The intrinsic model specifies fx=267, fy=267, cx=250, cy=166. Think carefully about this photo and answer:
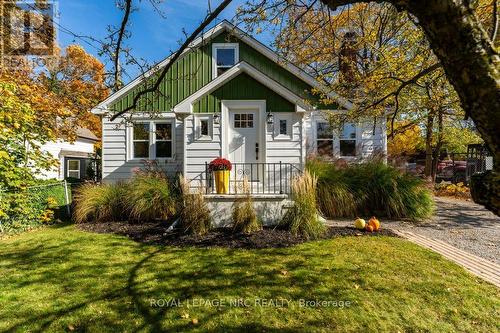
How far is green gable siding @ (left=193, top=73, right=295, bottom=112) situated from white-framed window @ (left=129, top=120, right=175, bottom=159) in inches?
109

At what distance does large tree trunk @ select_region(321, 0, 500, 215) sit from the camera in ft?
4.24

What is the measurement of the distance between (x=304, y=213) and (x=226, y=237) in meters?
1.91

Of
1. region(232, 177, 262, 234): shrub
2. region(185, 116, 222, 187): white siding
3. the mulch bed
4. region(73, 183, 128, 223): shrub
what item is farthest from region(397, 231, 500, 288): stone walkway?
region(73, 183, 128, 223): shrub

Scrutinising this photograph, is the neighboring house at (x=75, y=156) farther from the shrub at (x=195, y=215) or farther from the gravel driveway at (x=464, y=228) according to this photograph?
the gravel driveway at (x=464, y=228)

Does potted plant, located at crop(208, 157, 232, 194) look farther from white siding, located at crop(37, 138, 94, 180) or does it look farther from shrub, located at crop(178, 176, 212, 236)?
white siding, located at crop(37, 138, 94, 180)

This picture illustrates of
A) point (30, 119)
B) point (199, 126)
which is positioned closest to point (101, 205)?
point (30, 119)

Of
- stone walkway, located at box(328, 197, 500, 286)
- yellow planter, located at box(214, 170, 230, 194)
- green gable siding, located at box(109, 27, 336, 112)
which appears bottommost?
stone walkway, located at box(328, 197, 500, 286)

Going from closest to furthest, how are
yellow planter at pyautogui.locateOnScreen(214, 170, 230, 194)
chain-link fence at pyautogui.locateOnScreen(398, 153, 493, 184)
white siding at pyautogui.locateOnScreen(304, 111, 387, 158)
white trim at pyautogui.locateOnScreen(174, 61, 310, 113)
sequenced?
yellow planter at pyautogui.locateOnScreen(214, 170, 230, 194) → white trim at pyautogui.locateOnScreen(174, 61, 310, 113) → white siding at pyautogui.locateOnScreen(304, 111, 387, 158) → chain-link fence at pyautogui.locateOnScreen(398, 153, 493, 184)

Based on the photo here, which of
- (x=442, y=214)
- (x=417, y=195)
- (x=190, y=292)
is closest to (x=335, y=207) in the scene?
(x=417, y=195)

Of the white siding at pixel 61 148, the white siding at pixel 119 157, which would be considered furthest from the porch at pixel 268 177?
the white siding at pixel 61 148

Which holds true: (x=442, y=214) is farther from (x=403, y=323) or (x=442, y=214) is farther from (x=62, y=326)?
(x=62, y=326)

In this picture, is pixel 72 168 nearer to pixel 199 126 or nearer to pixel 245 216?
pixel 199 126

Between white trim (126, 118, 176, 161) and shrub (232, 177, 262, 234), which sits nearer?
shrub (232, 177, 262, 234)

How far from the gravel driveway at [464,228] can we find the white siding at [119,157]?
6383 millimetres
